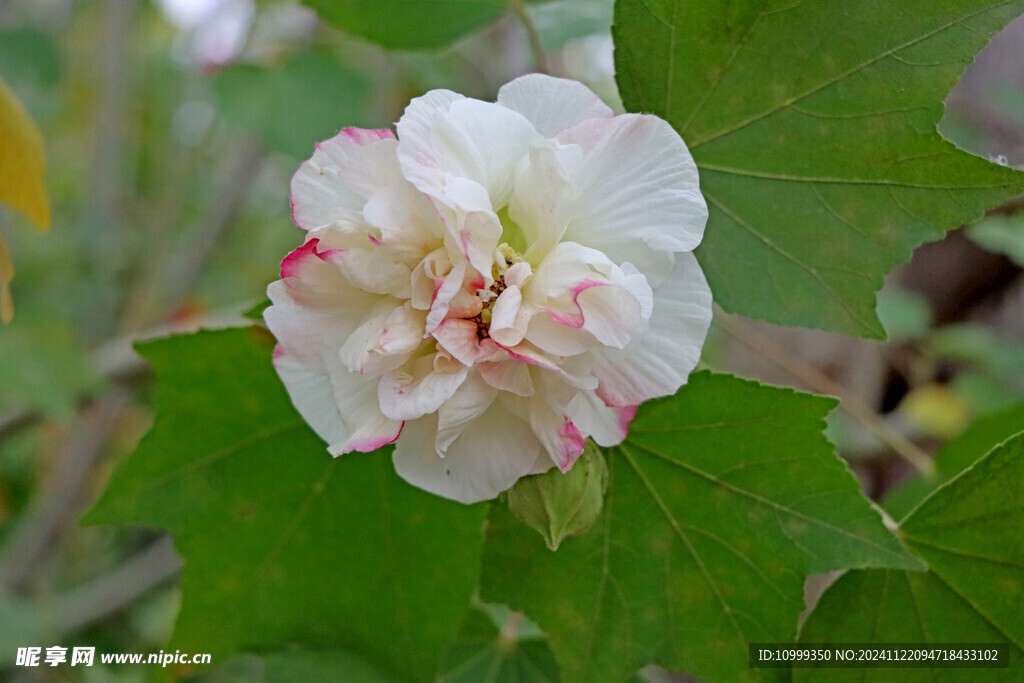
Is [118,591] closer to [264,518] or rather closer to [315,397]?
[264,518]

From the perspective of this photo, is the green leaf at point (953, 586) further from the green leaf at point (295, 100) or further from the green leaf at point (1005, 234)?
the green leaf at point (295, 100)

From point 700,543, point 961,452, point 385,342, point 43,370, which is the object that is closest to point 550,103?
point 385,342

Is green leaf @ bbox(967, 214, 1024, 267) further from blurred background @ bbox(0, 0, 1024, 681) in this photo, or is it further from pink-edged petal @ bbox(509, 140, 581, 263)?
pink-edged petal @ bbox(509, 140, 581, 263)

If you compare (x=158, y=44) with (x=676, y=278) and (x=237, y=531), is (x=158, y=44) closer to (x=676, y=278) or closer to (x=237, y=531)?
(x=237, y=531)

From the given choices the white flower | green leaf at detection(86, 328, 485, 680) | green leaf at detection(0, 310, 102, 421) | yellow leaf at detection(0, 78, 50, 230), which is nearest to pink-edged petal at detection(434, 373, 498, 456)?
the white flower

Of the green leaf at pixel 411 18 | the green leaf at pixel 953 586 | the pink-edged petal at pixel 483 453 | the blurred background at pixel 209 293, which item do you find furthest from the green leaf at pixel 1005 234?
the pink-edged petal at pixel 483 453

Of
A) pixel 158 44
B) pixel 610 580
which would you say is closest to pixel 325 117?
pixel 610 580
